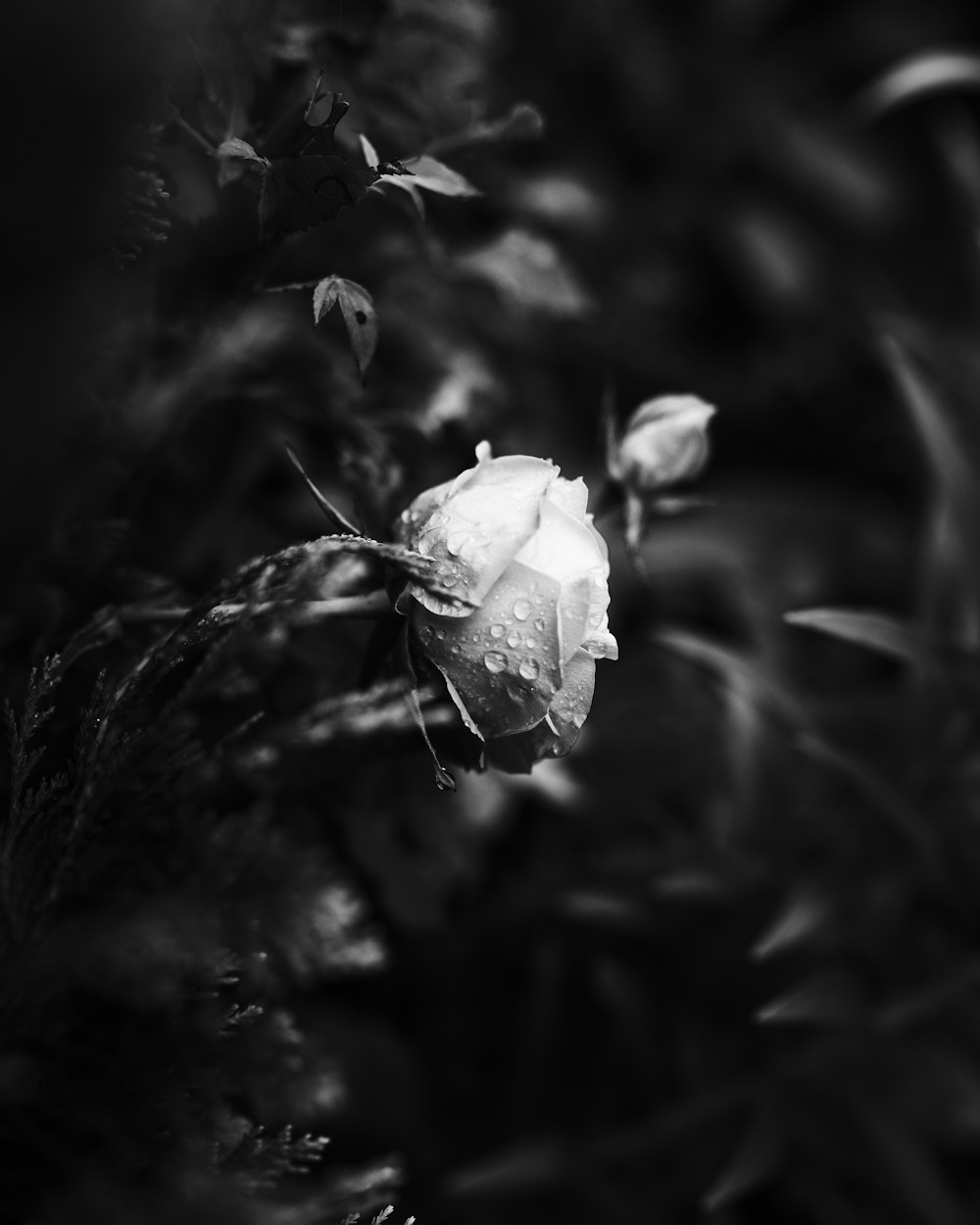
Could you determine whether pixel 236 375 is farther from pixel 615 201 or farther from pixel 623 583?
pixel 615 201

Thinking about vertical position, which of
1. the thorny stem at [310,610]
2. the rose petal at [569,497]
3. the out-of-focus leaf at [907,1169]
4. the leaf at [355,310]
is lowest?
the out-of-focus leaf at [907,1169]

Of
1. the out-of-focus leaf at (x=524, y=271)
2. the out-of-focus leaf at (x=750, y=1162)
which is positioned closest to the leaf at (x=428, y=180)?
the out-of-focus leaf at (x=524, y=271)

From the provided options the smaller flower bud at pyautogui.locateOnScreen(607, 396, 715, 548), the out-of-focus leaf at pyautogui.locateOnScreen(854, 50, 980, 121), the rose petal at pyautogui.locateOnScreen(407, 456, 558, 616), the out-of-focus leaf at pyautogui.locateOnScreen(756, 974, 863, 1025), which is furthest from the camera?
the out-of-focus leaf at pyautogui.locateOnScreen(854, 50, 980, 121)

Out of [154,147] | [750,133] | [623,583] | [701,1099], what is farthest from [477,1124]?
[750,133]

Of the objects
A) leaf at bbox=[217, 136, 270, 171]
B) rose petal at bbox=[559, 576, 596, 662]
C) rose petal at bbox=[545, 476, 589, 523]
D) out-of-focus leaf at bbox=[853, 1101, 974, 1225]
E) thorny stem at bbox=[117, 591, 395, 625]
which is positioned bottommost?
out-of-focus leaf at bbox=[853, 1101, 974, 1225]

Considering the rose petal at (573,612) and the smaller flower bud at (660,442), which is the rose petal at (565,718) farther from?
the smaller flower bud at (660,442)

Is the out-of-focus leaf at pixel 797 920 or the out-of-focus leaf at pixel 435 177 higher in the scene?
the out-of-focus leaf at pixel 435 177

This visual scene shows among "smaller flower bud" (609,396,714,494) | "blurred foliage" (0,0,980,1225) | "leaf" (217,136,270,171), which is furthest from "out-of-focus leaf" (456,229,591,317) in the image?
"leaf" (217,136,270,171)

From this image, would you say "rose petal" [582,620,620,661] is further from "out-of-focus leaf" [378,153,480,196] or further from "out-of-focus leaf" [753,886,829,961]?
"out-of-focus leaf" [753,886,829,961]
